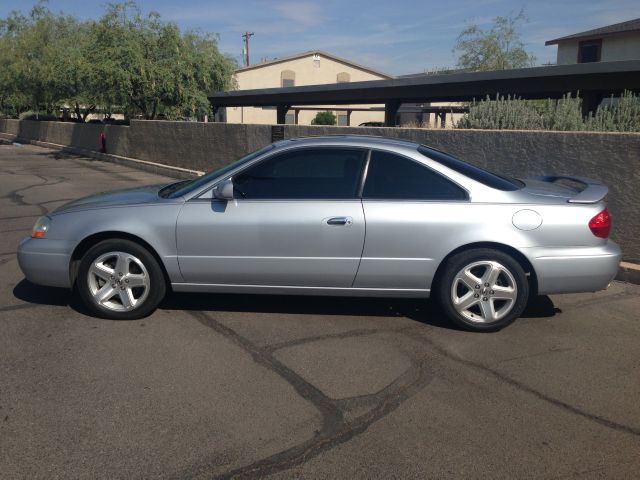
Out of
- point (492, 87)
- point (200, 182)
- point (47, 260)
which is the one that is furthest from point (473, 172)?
point (492, 87)

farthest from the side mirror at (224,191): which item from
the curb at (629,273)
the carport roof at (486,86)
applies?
the carport roof at (486,86)

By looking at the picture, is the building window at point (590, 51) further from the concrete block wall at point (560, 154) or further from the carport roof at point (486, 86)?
the concrete block wall at point (560, 154)

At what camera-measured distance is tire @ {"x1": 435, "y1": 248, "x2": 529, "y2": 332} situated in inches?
181

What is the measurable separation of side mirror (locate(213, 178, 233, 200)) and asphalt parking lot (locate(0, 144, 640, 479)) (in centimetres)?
107

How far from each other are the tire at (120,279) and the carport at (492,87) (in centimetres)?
1257

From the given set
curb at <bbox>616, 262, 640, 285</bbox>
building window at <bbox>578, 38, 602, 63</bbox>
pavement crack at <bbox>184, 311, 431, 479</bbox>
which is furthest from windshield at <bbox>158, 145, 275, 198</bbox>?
building window at <bbox>578, 38, 602, 63</bbox>

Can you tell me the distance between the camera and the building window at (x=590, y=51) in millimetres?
32844

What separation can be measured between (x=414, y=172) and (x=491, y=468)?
2548 millimetres

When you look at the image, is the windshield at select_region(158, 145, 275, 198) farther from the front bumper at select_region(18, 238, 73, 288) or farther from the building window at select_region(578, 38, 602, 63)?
the building window at select_region(578, 38, 602, 63)

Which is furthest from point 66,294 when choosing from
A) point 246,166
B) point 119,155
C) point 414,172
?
point 119,155

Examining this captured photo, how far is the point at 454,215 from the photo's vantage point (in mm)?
4613

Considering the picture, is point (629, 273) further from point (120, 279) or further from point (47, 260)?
point (47, 260)

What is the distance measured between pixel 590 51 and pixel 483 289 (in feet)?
112

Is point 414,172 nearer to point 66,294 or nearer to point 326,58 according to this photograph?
point 66,294
